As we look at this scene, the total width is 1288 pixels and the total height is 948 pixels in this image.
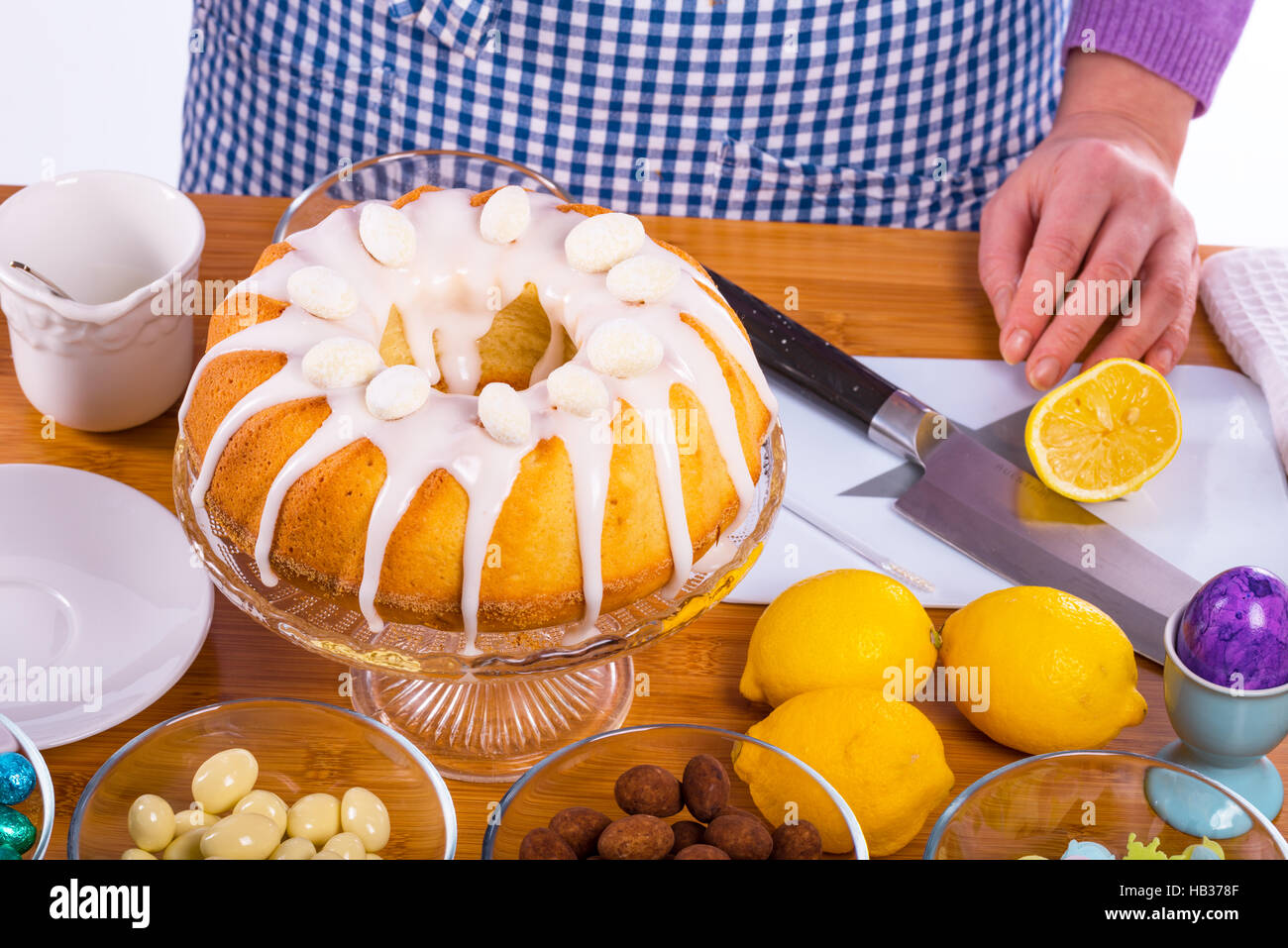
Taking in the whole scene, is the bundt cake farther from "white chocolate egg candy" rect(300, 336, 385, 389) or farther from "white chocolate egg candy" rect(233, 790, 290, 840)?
"white chocolate egg candy" rect(233, 790, 290, 840)

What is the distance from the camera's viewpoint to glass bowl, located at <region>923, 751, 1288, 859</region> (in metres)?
0.78

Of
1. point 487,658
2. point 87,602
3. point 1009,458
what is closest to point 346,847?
point 487,658

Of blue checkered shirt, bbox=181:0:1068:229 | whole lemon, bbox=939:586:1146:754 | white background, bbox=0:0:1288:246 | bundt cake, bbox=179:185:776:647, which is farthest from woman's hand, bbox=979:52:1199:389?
white background, bbox=0:0:1288:246

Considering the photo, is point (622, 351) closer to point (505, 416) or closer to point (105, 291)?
point (505, 416)

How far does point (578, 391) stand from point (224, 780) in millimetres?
314

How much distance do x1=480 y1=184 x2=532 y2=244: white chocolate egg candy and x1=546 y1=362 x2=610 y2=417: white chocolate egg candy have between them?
0.15 meters

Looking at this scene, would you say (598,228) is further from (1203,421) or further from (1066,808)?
(1203,421)

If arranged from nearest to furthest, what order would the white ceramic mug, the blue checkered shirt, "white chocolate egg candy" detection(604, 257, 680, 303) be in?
"white chocolate egg candy" detection(604, 257, 680, 303), the white ceramic mug, the blue checkered shirt

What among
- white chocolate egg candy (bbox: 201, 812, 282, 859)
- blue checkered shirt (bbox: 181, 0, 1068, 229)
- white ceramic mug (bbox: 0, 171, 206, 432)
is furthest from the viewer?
blue checkered shirt (bbox: 181, 0, 1068, 229)

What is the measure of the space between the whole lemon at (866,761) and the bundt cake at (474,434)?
130 mm

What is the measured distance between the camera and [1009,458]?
45.6 inches

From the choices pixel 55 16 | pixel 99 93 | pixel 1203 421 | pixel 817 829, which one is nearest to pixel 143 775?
pixel 817 829

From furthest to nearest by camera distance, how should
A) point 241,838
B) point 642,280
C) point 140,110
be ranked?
point 140,110
point 642,280
point 241,838
